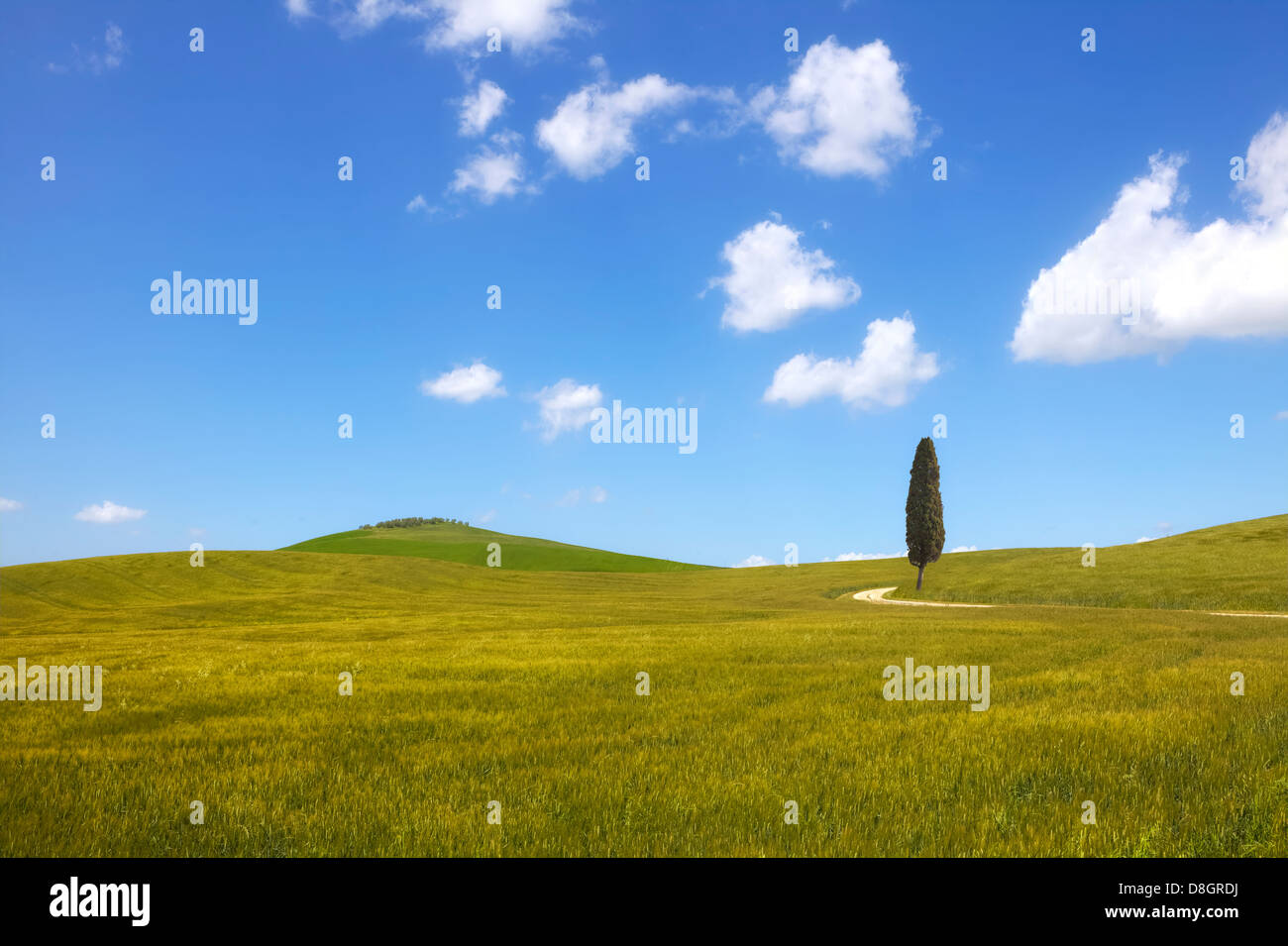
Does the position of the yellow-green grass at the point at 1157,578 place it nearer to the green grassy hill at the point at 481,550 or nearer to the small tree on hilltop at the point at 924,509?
the small tree on hilltop at the point at 924,509

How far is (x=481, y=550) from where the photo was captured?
141000mm

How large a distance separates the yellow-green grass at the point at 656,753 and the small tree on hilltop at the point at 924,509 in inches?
2009

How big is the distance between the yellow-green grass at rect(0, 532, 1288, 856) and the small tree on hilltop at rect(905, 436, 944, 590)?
51.0 meters

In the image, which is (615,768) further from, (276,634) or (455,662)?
(276,634)

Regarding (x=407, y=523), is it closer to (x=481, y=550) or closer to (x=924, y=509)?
(x=481, y=550)

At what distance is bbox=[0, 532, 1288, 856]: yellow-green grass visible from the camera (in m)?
7.20

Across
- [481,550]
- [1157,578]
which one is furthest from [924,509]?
[481,550]

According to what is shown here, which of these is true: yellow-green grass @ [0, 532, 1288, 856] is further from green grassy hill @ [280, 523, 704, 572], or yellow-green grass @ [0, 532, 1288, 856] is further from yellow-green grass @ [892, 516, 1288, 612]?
green grassy hill @ [280, 523, 704, 572]

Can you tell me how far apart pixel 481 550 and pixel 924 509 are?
91.2 m
